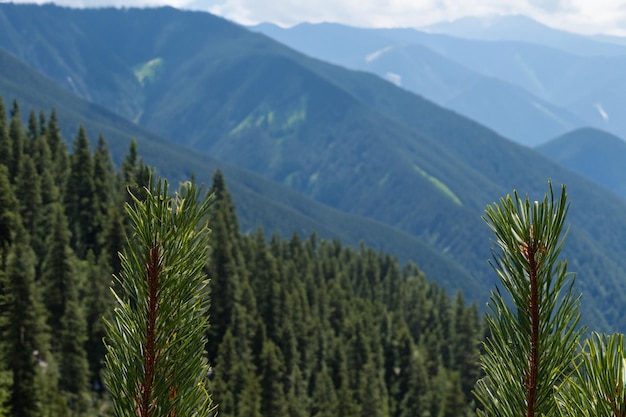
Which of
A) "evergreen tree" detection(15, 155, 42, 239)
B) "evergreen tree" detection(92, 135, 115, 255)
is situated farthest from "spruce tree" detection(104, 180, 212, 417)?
"evergreen tree" detection(92, 135, 115, 255)

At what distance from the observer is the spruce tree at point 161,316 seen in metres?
3.43

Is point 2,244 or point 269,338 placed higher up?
point 2,244

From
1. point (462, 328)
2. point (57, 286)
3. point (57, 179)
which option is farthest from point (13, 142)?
point (462, 328)

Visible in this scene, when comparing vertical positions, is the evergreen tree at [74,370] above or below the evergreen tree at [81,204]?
below

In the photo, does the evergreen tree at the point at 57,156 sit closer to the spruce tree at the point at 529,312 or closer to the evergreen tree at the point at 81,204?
the evergreen tree at the point at 81,204

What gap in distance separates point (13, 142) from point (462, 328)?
2472 inches

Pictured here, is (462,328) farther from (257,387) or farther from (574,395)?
(574,395)

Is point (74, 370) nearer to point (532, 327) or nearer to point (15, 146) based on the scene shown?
point (15, 146)

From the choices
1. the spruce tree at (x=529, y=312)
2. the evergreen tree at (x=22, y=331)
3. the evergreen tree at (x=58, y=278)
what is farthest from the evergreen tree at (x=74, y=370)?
the spruce tree at (x=529, y=312)

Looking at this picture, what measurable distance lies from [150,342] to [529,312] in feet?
6.84

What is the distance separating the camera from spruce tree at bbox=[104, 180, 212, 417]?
3.43m

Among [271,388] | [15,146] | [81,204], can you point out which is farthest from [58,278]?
[15,146]

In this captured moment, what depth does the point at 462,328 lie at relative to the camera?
90188 mm

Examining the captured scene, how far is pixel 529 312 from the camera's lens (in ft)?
11.5
